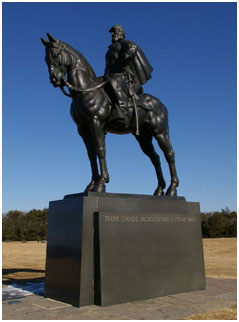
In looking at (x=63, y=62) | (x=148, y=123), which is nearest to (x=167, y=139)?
(x=148, y=123)

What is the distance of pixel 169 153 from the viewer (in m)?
9.04

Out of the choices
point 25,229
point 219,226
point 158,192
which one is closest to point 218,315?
point 158,192

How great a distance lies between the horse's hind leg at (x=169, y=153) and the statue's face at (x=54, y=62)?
2900 millimetres

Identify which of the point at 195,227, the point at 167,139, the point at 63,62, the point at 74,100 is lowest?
the point at 195,227

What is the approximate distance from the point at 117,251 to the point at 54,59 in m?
4.23

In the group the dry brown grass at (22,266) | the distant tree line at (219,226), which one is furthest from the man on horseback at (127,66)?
the distant tree line at (219,226)

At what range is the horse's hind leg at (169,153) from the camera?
29.3 ft

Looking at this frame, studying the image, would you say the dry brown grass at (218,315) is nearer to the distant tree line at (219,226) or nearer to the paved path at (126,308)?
the paved path at (126,308)

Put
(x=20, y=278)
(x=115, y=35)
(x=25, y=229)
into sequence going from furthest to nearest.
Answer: (x=25, y=229)
(x=20, y=278)
(x=115, y=35)

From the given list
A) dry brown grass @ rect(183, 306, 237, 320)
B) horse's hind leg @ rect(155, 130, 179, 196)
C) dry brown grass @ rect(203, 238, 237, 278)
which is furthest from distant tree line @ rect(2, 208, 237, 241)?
dry brown grass @ rect(183, 306, 237, 320)

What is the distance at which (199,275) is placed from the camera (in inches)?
317

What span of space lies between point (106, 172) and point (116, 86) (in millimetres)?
1952

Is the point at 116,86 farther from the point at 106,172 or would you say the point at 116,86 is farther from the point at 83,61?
the point at 106,172

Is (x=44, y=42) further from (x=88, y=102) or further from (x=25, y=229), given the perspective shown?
(x=25, y=229)
